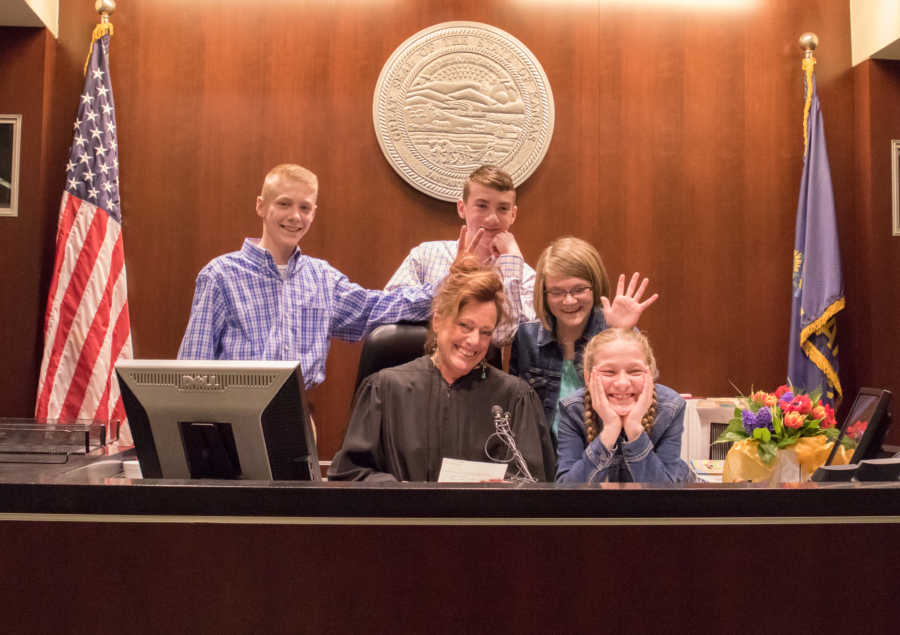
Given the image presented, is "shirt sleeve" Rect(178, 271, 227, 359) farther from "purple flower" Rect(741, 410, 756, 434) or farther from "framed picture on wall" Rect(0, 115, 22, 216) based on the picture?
"purple flower" Rect(741, 410, 756, 434)

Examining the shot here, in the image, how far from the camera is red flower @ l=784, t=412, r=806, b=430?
74.5 inches

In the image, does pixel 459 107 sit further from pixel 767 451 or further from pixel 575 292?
pixel 767 451

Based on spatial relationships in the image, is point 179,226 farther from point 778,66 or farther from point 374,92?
point 778,66

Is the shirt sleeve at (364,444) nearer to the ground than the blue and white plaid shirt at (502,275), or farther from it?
nearer to the ground

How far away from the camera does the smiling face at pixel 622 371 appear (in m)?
1.95

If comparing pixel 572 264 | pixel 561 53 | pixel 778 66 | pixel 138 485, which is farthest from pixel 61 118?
pixel 778 66

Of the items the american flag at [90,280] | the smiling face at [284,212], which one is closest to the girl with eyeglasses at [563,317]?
the smiling face at [284,212]

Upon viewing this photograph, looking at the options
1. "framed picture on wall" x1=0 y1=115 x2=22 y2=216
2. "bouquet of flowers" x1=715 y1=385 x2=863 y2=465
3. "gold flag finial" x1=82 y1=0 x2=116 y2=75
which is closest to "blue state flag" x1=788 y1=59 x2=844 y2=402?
"bouquet of flowers" x1=715 y1=385 x2=863 y2=465

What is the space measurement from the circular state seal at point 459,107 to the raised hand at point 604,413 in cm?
250

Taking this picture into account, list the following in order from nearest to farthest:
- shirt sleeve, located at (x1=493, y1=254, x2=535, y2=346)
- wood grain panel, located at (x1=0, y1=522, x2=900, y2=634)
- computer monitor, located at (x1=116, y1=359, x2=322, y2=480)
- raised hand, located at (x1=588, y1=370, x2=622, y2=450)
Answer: wood grain panel, located at (x1=0, y1=522, x2=900, y2=634)
computer monitor, located at (x1=116, y1=359, x2=322, y2=480)
raised hand, located at (x1=588, y1=370, x2=622, y2=450)
shirt sleeve, located at (x1=493, y1=254, x2=535, y2=346)

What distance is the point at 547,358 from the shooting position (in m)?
2.53

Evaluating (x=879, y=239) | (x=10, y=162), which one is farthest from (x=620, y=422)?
(x=10, y=162)

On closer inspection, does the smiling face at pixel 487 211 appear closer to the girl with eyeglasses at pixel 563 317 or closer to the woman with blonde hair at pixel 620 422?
the girl with eyeglasses at pixel 563 317

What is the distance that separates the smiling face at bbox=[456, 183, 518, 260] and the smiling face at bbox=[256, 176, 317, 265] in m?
0.60
